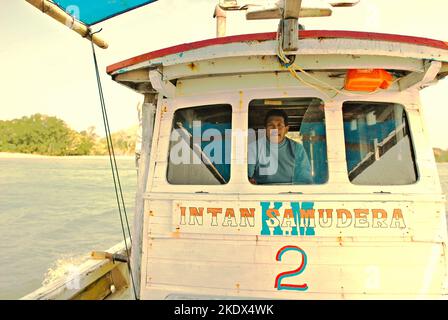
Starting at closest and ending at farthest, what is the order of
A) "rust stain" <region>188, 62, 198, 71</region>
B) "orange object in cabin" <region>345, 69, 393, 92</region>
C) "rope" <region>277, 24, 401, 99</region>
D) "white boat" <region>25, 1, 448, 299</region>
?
"rope" <region>277, 24, 401, 99</region>, "white boat" <region>25, 1, 448, 299</region>, "orange object in cabin" <region>345, 69, 393, 92</region>, "rust stain" <region>188, 62, 198, 71</region>

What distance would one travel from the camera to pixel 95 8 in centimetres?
304

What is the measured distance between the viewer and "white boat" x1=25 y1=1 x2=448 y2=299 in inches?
109

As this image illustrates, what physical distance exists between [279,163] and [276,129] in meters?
0.33

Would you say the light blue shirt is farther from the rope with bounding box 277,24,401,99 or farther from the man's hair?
the rope with bounding box 277,24,401,99

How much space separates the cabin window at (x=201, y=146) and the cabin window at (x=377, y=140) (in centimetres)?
116

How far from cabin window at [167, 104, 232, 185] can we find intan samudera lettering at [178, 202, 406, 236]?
37 centimetres

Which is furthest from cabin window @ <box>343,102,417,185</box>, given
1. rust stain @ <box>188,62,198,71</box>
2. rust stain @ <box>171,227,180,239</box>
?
rust stain @ <box>171,227,180,239</box>

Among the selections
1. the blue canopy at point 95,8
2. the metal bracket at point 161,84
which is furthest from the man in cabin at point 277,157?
the blue canopy at point 95,8

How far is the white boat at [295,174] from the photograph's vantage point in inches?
109

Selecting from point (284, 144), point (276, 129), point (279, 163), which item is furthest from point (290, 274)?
point (276, 129)

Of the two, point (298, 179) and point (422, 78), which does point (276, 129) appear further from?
point (422, 78)
